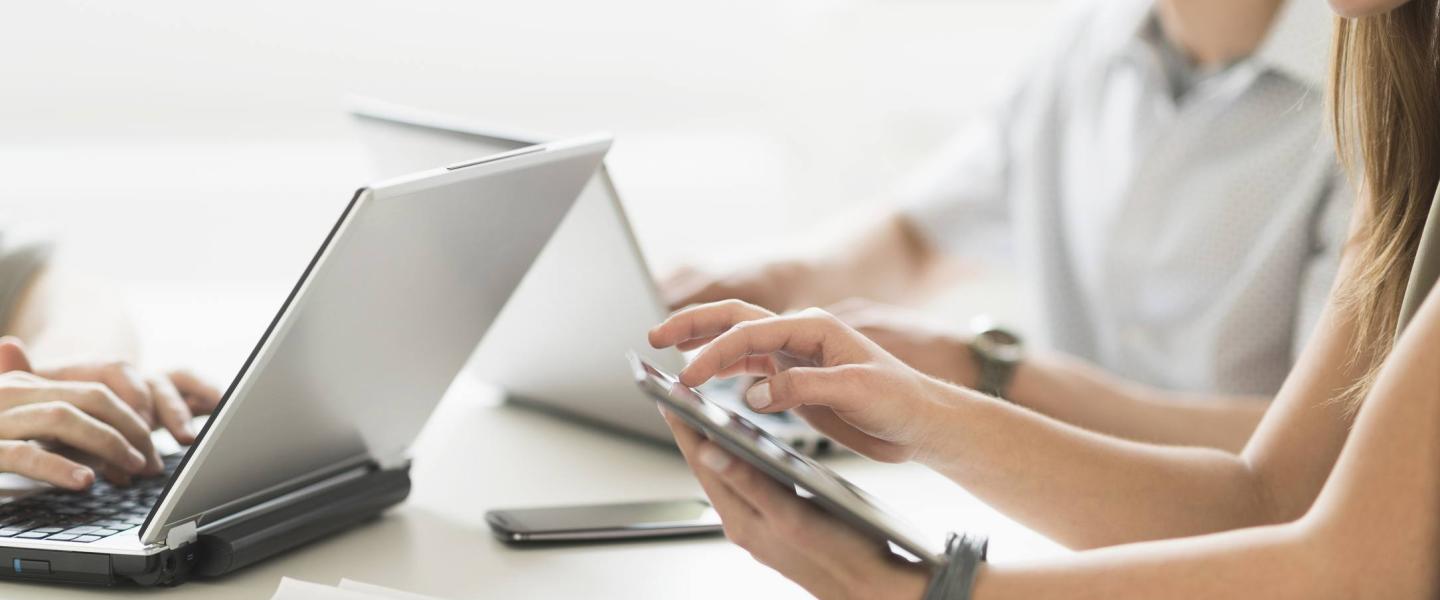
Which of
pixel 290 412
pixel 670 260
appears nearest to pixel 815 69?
pixel 670 260

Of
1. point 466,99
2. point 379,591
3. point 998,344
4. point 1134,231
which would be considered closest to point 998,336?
point 998,344

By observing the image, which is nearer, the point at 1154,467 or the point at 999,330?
the point at 1154,467

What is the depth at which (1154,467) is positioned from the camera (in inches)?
36.0

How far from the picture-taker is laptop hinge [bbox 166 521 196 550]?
76 centimetres

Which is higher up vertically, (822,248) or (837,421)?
(837,421)

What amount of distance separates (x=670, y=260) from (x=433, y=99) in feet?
1.78

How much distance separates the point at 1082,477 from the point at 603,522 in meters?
0.32

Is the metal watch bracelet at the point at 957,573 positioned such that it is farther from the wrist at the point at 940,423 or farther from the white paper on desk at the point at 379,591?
the white paper on desk at the point at 379,591

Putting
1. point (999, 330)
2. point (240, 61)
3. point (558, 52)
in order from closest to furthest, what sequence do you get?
point (999, 330)
point (240, 61)
point (558, 52)

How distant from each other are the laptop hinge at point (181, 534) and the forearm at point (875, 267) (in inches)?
33.0

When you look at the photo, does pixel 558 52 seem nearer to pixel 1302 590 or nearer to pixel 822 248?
pixel 822 248

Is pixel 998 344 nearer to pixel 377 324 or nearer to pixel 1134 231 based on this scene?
pixel 1134 231

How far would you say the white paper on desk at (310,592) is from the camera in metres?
0.72

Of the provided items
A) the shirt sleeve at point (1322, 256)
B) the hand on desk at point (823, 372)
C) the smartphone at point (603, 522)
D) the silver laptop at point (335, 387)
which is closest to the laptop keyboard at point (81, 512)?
the silver laptop at point (335, 387)
